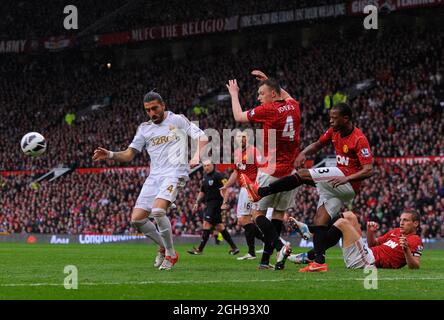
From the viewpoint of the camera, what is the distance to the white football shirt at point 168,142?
1248 cm

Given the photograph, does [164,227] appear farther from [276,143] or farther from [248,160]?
[248,160]

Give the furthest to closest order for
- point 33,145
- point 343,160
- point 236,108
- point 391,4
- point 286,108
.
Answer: point 391,4, point 33,145, point 286,108, point 343,160, point 236,108

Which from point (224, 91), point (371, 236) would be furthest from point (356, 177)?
point (224, 91)

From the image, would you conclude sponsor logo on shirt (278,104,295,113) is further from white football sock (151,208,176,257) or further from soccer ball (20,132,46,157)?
soccer ball (20,132,46,157)

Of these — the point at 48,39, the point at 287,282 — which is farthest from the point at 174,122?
the point at 48,39

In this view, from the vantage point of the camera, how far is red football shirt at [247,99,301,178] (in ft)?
37.8

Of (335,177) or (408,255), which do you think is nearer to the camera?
(335,177)

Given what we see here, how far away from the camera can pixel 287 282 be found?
9.55 metres

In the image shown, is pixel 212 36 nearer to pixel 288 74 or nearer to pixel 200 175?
pixel 288 74

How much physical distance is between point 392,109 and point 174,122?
23.3 metres

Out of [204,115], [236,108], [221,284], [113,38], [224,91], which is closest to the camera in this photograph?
[221,284]

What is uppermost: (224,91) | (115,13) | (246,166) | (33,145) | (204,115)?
(115,13)

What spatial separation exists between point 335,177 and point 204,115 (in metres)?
31.3

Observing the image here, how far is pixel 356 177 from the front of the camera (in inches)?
434
